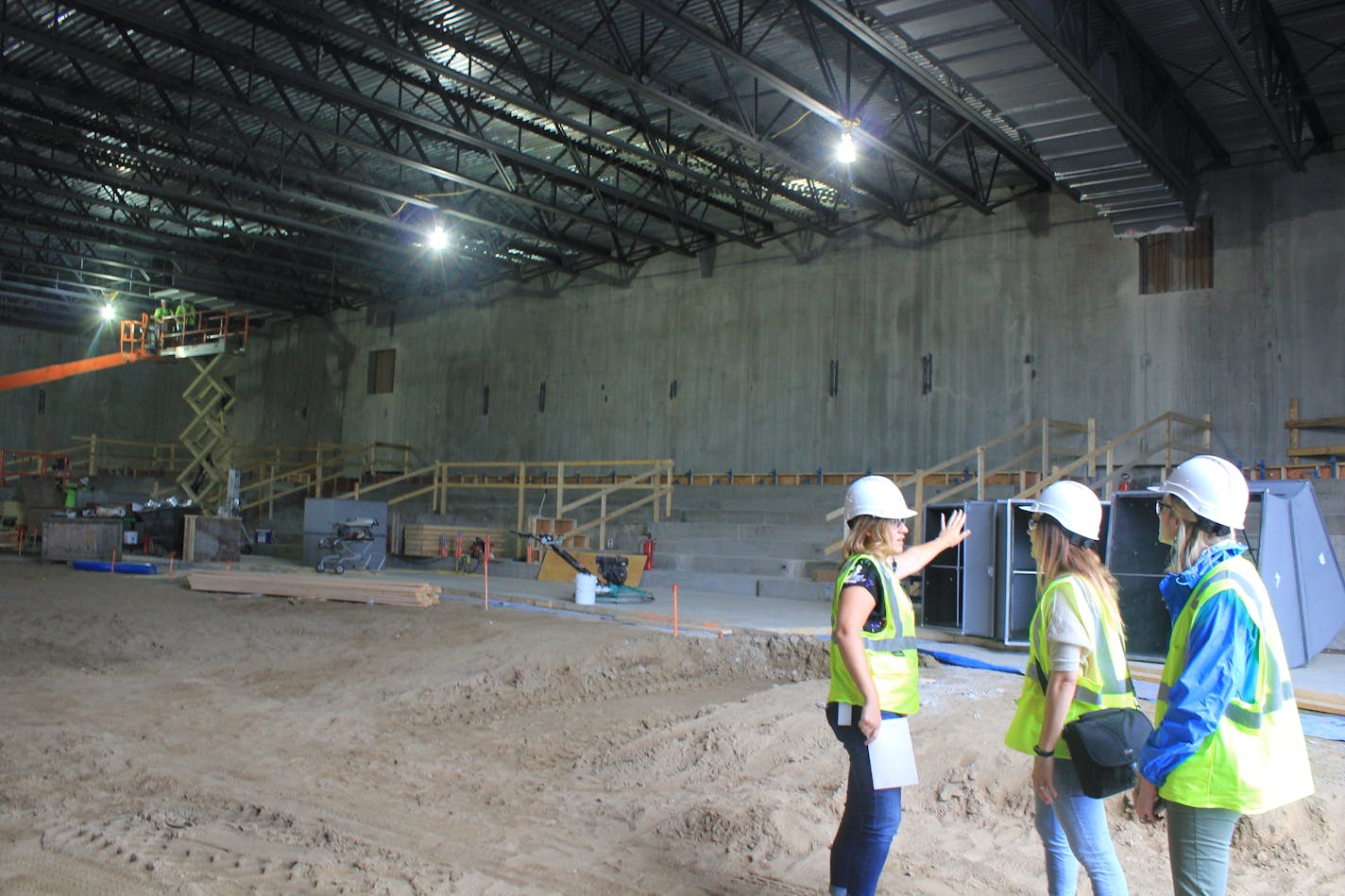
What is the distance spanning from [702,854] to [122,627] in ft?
29.5

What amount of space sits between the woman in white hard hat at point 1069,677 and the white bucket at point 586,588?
1066 centimetres

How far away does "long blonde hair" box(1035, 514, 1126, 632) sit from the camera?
3174 mm

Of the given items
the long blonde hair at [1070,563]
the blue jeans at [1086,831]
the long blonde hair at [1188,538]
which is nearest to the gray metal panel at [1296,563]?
the long blonde hair at [1070,563]

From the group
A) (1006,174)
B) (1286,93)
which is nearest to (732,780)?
(1286,93)

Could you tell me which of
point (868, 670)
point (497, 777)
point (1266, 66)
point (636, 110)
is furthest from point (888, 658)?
point (636, 110)

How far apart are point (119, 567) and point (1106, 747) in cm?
1844

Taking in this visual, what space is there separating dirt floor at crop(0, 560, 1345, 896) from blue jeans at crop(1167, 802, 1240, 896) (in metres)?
2.07

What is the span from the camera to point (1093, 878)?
3.11 metres

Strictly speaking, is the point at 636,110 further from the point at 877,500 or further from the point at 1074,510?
the point at 1074,510

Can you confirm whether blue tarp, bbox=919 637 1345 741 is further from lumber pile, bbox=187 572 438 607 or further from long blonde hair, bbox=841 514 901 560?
lumber pile, bbox=187 572 438 607

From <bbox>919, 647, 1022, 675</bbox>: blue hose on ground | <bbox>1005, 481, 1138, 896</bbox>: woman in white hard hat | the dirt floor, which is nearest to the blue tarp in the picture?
<bbox>919, 647, 1022, 675</bbox>: blue hose on ground

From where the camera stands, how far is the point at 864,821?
3.45 m

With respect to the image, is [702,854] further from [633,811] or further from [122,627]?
[122,627]

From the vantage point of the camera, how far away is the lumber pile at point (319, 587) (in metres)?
13.5
